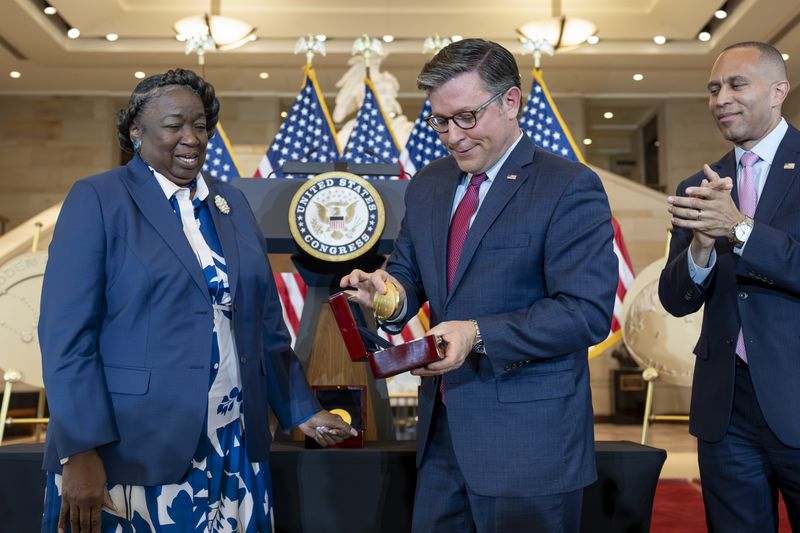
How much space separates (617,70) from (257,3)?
16.9ft

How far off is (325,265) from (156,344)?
3.88 ft

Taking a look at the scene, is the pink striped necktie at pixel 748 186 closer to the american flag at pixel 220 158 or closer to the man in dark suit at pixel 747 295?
the man in dark suit at pixel 747 295

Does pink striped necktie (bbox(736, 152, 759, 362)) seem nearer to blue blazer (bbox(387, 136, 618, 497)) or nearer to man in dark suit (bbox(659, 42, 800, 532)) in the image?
man in dark suit (bbox(659, 42, 800, 532))

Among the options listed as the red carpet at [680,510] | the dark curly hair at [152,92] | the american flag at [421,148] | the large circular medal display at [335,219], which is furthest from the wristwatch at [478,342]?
the american flag at [421,148]

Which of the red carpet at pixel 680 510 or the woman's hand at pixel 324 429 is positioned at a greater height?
the woman's hand at pixel 324 429

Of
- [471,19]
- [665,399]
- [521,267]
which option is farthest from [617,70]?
[521,267]

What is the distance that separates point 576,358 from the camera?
1698mm

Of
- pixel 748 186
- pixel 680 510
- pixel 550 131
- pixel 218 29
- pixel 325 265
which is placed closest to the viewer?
pixel 748 186

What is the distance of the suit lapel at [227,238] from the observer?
1832 millimetres

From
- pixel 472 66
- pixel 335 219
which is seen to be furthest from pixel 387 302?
pixel 335 219

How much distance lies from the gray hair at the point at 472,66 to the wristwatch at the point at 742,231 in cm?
66

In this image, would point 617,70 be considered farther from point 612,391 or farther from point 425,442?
point 425,442

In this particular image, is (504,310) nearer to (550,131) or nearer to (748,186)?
(748,186)

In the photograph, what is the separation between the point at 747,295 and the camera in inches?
79.6
